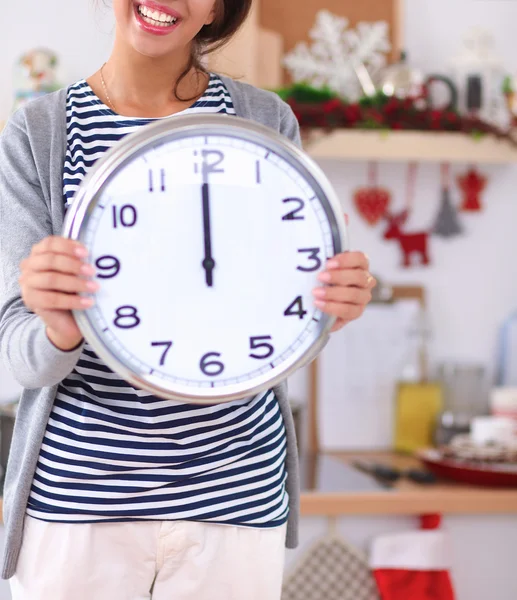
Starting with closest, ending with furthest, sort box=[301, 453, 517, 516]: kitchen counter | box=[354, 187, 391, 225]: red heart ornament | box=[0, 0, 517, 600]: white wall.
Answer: box=[301, 453, 517, 516]: kitchen counter → box=[0, 0, 517, 600]: white wall → box=[354, 187, 391, 225]: red heart ornament

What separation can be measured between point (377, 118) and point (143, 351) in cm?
148

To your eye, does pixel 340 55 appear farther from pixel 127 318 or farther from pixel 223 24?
pixel 127 318

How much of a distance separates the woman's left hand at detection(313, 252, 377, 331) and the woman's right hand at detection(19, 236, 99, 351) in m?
0.21

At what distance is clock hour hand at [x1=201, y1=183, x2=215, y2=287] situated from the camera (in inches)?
32.3

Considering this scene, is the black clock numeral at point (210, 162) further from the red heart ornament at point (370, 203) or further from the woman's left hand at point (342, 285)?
the red heart ornament at point (370, 203)

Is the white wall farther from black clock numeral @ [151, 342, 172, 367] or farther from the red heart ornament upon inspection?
black clock numeral @ [151, 342, 172, 367]

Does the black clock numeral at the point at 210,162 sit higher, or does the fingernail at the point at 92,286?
the black clock numeral at the point at 210,162

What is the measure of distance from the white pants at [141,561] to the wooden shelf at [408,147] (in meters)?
1.36

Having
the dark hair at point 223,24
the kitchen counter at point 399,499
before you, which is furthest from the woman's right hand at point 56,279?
the kitchen counter at point 399,499

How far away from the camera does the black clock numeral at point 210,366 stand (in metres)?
0.82

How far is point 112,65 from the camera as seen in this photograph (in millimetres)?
977

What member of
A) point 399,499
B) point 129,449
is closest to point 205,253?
point 129,449

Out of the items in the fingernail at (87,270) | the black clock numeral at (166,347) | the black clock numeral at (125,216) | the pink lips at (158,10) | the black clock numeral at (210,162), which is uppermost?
the pink lips at (158,10)

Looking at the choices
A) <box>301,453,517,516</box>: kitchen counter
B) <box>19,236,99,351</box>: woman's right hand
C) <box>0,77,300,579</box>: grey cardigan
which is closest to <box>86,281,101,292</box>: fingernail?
<box>19,236,99,351</box>: woman's right hand
